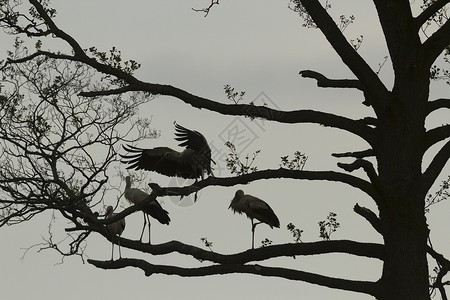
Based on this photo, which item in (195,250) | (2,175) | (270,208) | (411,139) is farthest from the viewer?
(270,208)

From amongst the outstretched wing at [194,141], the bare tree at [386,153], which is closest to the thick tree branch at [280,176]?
the bare tree at [386,153]

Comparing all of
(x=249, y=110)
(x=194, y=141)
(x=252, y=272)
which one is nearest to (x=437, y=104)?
(x=249, y=110)

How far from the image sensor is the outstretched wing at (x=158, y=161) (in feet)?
52.2

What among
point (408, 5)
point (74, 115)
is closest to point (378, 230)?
point (408, 5)

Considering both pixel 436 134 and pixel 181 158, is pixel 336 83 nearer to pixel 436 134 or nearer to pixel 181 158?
pixel 436 134

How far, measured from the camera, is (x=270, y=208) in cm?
1656

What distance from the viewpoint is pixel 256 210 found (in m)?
16.6

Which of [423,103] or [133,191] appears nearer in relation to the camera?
[423,103]

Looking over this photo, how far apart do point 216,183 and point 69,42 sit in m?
2.97

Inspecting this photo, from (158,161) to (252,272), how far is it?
5745mm

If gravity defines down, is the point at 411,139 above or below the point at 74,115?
below

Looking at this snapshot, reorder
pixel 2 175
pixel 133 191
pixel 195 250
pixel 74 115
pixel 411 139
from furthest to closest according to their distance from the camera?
pixel 133 191 → pixel 74 115 → pixel 2 175 → pixel 195 250 → pixel 411 139

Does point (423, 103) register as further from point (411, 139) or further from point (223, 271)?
point (223, 271)

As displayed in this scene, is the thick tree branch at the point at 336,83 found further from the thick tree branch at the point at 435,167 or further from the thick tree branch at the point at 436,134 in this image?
the thick tree branch at the point at 435,167
